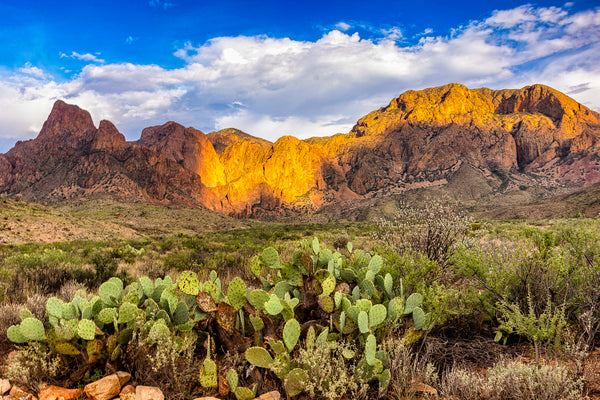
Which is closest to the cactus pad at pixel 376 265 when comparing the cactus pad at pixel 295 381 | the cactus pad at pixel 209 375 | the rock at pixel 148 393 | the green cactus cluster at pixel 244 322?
the green cactus cluster at pixel 244 322

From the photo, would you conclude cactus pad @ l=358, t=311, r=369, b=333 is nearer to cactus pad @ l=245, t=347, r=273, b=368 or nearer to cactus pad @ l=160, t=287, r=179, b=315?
cactus pad @ l=245, t=347, r=273, b=368

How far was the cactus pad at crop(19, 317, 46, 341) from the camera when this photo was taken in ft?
9.86

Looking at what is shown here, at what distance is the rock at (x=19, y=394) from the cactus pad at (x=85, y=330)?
22.8 inches

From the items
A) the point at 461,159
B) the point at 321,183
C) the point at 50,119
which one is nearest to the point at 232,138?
the point at 321,183

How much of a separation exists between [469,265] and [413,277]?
0.86m

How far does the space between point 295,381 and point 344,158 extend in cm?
16199

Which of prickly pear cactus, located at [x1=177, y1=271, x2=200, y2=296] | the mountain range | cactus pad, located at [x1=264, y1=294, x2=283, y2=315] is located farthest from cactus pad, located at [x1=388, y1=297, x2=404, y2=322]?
the mountain range

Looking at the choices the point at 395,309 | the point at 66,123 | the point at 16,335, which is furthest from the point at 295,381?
the point at 66,123

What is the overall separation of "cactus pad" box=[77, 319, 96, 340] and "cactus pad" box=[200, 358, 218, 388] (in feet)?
4.00

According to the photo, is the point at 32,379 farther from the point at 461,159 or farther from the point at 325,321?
the point at 461,159

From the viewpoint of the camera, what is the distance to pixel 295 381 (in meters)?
2.59

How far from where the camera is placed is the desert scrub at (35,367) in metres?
2.76

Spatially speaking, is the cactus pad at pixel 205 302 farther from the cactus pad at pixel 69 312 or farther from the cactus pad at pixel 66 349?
the cactus pad at pixel 69 312

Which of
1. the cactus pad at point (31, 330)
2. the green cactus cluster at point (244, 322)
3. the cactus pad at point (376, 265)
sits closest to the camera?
the green cactus cluster at point (244, 322)
